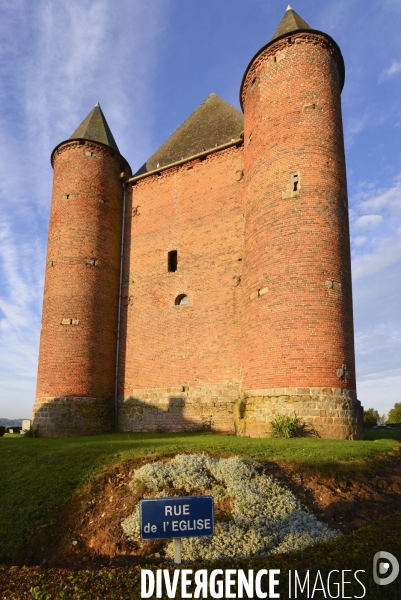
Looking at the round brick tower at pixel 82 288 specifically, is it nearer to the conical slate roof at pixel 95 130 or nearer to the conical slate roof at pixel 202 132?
the conical slate roof at pixel 95 130

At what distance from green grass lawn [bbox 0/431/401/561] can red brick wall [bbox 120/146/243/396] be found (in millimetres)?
6475

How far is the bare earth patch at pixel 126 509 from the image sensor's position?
5.95 meters


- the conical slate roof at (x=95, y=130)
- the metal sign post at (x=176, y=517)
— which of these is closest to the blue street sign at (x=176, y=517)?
the metal sign post at (x=176, y=517)

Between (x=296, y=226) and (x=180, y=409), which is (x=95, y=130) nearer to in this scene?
(x=296, y=226)

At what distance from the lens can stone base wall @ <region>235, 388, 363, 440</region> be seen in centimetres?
1235

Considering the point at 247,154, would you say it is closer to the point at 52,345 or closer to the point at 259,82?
the point at 259,82

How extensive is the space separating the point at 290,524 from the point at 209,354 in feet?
35.2

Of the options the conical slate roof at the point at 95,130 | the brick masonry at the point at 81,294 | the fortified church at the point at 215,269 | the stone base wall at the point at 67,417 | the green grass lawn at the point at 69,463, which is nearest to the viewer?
the green grass lawn at the point at 69,463

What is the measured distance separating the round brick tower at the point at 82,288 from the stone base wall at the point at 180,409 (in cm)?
113

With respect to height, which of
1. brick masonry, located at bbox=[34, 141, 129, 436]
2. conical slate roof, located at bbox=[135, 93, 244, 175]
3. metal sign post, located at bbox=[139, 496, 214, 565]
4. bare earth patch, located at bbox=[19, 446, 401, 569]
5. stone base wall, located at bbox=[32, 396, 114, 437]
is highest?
conical slate roof, located at bbox=[135, 93, 244, 175]

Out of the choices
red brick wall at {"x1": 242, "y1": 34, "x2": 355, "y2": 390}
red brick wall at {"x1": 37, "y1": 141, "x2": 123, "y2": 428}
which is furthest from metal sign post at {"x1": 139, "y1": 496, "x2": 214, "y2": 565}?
red brick wall at {"x1": 37, "y1": 141, "x2": 123, "y2": 428}

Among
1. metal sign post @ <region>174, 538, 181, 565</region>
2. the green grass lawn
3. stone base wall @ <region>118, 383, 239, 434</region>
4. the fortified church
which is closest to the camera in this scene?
metal sign post @ <region>174, 538, 181, 565</region>

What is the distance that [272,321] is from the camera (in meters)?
13.7

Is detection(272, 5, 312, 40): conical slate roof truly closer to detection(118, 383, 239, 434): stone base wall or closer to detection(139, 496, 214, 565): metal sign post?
detection(118, 383, 239, 434): stone base wall
